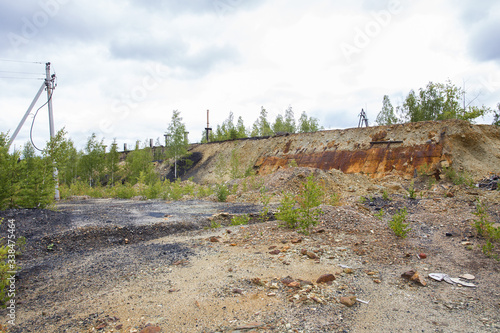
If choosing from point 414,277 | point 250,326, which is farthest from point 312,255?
point 250,326

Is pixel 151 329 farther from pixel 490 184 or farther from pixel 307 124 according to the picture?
pixel 307 124

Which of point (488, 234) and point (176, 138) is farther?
point (176, 138)

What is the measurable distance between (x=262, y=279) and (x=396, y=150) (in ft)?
60.9

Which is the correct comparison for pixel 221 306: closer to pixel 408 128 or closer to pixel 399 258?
pixel 399 258

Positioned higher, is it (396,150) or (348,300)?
(396,150)

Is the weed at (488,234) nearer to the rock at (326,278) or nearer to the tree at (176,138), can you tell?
the rock at (326,278)

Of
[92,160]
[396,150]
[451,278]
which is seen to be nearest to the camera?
[451,278]

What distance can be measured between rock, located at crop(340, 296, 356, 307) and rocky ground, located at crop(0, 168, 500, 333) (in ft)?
0.05

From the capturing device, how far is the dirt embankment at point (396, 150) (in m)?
17.3

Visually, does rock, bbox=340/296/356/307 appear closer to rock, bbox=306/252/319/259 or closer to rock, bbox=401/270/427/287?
rock, bbox=401/270/427/287

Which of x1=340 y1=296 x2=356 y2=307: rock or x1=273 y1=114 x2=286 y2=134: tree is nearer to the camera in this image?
x1=340 y1=296 x2=356 y2=307: rock

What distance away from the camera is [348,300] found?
299cm

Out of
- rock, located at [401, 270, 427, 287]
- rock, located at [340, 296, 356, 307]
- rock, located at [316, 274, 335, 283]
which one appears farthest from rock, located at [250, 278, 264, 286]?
rock, located at [401, 270, 427, 287]

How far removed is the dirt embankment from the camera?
17281 mm
